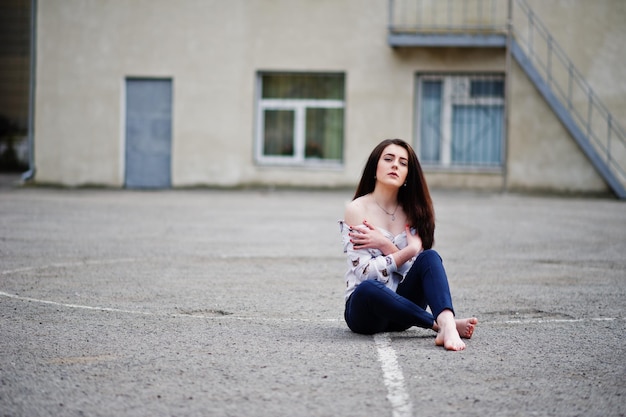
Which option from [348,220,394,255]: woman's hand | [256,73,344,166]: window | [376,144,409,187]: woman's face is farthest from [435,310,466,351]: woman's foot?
[256,73,344,166]: window

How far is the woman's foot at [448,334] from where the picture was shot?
21.2 ft

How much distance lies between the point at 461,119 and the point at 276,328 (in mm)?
18781

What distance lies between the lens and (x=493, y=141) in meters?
25.5

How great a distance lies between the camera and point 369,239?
689 cm

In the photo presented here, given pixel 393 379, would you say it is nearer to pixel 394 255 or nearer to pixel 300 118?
pixel 394 255

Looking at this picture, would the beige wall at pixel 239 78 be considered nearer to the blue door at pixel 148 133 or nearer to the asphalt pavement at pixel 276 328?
the blue door at pixel 148 133

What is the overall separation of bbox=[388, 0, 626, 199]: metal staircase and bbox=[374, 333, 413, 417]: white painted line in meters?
18.4

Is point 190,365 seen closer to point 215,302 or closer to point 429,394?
point 429,394

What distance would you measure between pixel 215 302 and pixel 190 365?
2654 millimetres

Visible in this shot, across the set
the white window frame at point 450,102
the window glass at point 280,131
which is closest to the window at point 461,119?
the white window frame at point 450,102

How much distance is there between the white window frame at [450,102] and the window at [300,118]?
2000 millimetres

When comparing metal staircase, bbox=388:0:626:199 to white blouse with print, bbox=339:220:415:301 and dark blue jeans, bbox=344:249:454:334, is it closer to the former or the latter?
white blouse with print, bbox=339:220:415:301

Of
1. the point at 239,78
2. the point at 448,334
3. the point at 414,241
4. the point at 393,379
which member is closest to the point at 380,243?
the point at 414,241

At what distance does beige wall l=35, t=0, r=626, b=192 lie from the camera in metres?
24.9
